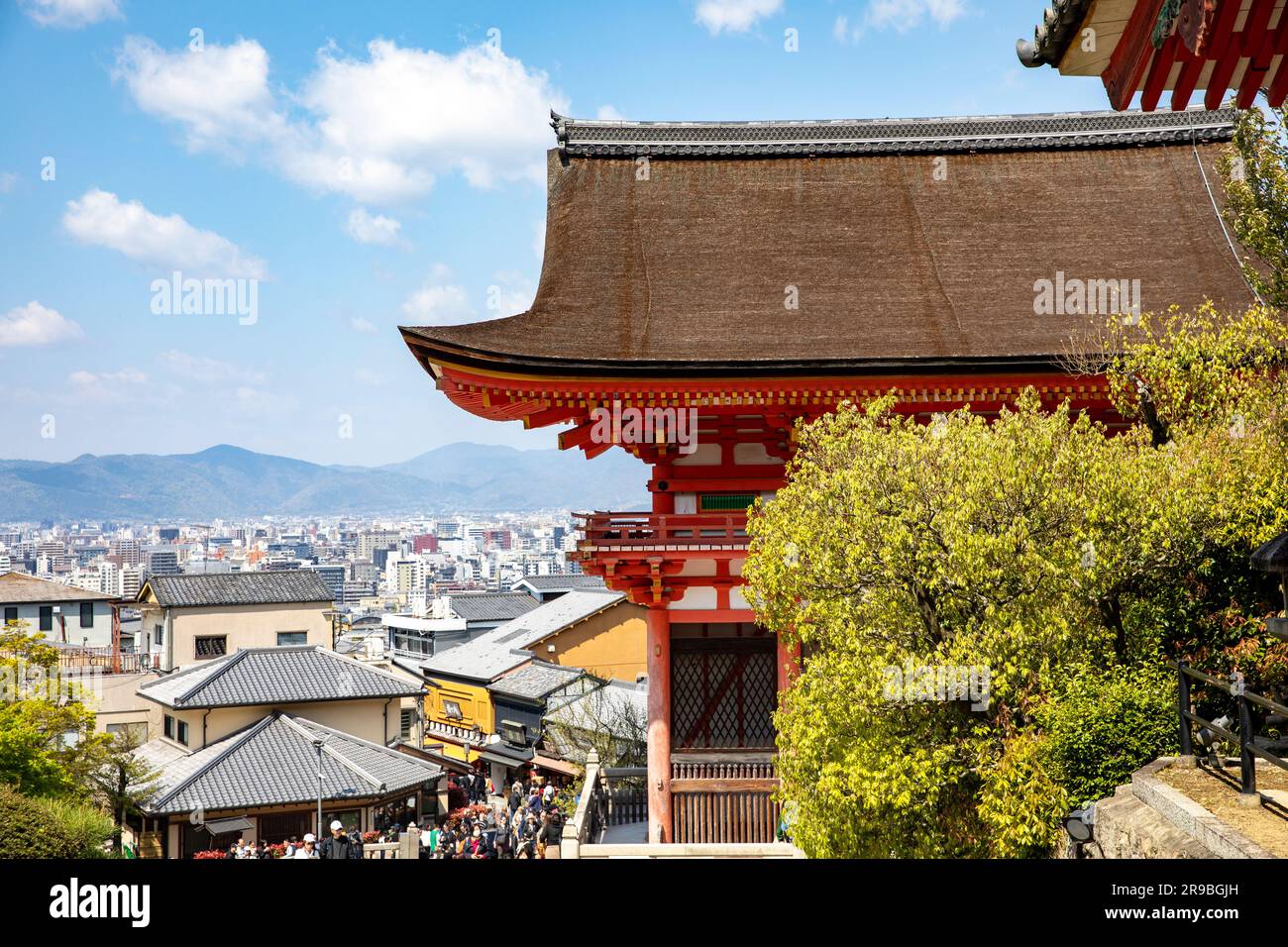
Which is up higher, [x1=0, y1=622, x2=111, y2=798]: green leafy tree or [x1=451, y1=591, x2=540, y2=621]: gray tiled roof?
[x1=0, y1=622, x2=111, y2=798]: green leafy tree

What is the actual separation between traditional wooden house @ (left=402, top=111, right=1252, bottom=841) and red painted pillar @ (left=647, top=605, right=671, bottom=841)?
3 cm

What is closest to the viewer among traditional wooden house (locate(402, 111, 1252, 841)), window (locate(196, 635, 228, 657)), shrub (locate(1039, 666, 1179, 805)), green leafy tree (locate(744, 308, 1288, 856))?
shrub (locate(1039, 666, 1179, 805))

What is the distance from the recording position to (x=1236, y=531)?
34.4 ft

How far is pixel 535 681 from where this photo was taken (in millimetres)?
46094

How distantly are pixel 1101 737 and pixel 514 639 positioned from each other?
45.9 metres

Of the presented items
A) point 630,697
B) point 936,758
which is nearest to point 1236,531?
point 936,758

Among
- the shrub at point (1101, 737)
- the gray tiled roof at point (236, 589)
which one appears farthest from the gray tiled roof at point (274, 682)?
the shrub at point (1101, 737)

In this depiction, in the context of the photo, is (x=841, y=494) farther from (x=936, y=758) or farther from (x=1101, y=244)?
(x=1101, y=244)

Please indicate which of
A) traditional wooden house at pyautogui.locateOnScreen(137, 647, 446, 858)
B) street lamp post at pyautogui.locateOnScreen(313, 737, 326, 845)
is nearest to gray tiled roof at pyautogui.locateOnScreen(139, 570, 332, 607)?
traditional wooden house at pyautogui.locateOnScreen(137, 647, 446, 858)

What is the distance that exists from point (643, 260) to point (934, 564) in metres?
8.55

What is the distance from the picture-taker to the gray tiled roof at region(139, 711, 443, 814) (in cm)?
3169

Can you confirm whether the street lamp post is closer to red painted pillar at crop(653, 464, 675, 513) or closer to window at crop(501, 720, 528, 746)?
window at crop(501, 720, 528, 746)

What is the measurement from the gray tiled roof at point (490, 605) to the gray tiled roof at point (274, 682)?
96.9 feet
